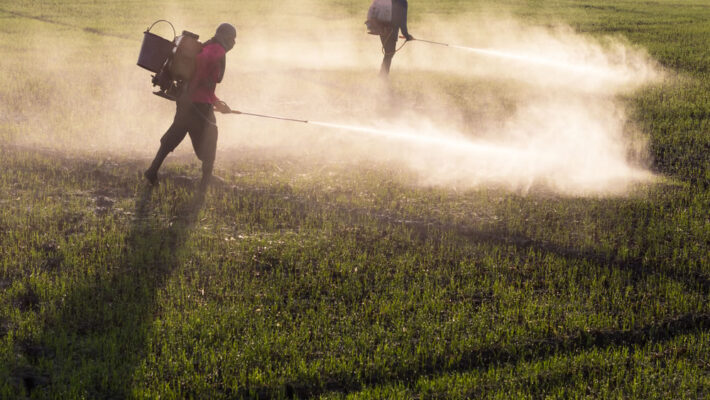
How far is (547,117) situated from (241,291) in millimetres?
9349

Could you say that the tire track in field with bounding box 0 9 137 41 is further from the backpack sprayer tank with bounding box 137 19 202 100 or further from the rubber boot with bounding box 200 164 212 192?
the backpack sprayer tank with bounding box 137 19 202 100

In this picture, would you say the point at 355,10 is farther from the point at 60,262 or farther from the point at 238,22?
the point at 60,262

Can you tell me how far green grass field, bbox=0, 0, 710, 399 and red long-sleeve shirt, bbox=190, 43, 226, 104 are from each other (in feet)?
4.11

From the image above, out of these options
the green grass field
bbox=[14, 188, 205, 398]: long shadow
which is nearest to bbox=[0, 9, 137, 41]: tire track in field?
the green grass field

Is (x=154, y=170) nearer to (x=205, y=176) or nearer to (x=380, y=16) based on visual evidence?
(x=205, y=176)

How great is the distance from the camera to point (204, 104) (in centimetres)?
913

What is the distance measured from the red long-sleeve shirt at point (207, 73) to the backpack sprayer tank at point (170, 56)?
0.27 ft

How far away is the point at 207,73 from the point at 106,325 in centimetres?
379

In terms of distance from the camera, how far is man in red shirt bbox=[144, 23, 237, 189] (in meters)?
8.91

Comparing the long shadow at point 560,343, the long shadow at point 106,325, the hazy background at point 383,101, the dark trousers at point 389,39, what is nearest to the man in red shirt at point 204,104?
the hazy background at point 383,101

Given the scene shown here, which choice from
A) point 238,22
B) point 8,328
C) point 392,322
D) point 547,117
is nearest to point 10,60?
point 238,22

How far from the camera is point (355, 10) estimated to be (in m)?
33.4

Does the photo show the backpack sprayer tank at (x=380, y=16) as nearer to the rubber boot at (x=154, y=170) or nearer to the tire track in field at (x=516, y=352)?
the rubber boot at (x=154, y=170)

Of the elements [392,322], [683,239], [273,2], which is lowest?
[392,322]
